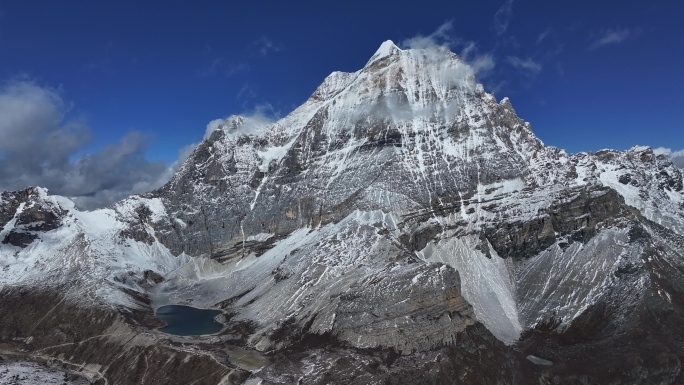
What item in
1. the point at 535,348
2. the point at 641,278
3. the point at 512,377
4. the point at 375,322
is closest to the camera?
the point at 512,377

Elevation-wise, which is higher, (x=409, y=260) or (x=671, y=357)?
(x=409, y=260)

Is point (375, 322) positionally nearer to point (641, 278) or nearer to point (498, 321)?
point (498, 321)

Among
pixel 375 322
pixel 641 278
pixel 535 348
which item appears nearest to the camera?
pixel 375 322

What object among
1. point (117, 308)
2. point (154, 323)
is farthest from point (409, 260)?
point (117, 308)

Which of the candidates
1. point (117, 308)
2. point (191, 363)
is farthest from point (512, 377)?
point (117, 308)

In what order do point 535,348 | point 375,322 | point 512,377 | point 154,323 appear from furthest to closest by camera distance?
point 154,323 → point 535,348 → point 375,322 → point 512,377

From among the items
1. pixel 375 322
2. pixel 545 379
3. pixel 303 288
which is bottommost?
pixel 545 379

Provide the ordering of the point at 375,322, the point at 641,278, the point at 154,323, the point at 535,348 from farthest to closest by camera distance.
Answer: the point at 154,323 < the point at 641,278 < the point at 535,348 < the point at 375,322

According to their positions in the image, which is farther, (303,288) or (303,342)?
(303,288)

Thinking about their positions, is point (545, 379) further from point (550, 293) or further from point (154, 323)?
point (154, 323)
